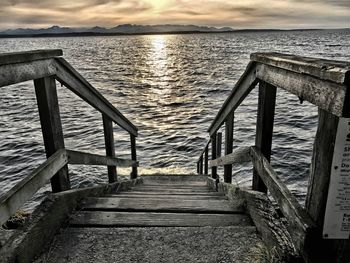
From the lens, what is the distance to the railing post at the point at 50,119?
2.72 metres

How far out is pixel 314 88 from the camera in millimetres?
1593

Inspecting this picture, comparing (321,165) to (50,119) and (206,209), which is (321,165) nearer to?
(206,209)

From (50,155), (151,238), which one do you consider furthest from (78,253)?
(50,155)

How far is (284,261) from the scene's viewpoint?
75.5 inches

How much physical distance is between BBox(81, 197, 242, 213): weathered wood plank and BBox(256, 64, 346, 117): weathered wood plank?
52.4 inches

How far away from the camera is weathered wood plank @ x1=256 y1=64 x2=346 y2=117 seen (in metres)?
Result: 1.38

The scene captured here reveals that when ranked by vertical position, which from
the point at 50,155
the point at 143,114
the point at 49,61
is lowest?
the point at 143,114

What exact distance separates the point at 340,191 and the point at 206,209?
5.87ft

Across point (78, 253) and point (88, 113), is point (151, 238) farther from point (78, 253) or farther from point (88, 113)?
point (88, 113)

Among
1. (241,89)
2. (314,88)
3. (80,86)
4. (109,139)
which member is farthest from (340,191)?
(109,139)

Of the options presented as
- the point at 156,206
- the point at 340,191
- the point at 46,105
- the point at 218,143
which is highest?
the point at 46,105

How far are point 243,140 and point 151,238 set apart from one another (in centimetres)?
1333

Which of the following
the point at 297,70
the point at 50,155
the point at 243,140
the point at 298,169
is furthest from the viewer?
the point at 243,140

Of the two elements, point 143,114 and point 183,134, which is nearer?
point 183,134
